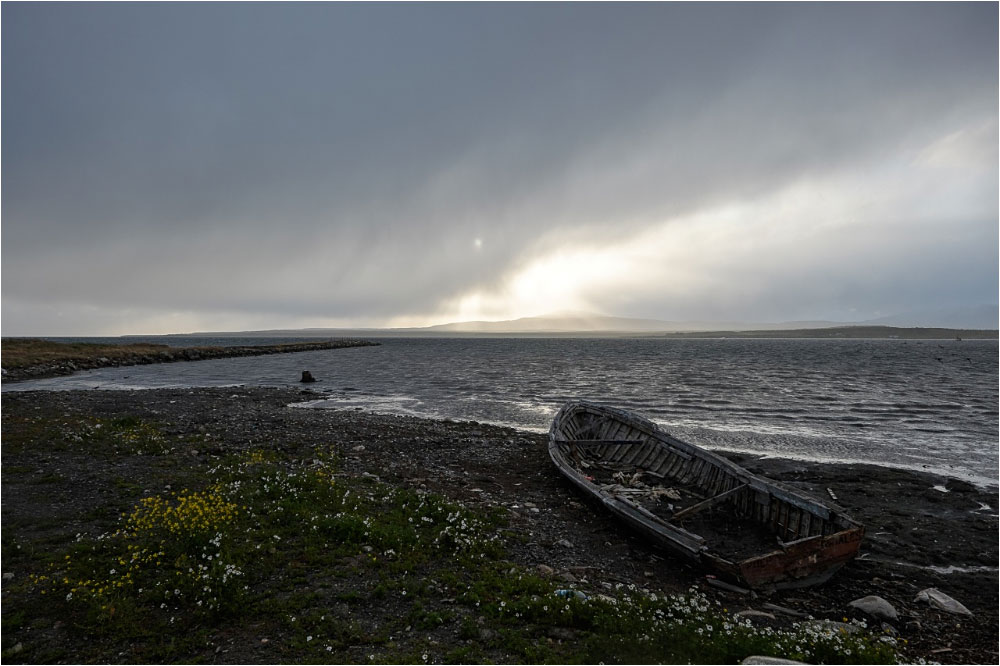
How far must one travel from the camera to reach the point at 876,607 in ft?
32.1

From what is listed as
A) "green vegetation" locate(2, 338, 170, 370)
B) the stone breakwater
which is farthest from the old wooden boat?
"green vegetation" locate(2, 338, 170, 370)

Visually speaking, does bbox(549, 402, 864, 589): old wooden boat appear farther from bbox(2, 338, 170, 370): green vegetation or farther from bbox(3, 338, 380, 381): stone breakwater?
bbox(2, 338, 170, 370): green vegetation

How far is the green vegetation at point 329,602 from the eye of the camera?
7.29 meters

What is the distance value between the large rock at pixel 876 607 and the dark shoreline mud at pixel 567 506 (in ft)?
0.54

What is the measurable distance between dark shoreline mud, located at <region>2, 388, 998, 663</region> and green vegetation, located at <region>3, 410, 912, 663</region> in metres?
0.56

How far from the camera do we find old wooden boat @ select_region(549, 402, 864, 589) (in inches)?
420

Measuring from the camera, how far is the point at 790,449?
23.9 meters

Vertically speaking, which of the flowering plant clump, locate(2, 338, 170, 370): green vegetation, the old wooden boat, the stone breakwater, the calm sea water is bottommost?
the calm sea water

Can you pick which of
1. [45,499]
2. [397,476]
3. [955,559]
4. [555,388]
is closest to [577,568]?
[397,476]

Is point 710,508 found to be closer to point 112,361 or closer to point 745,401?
point 745,401

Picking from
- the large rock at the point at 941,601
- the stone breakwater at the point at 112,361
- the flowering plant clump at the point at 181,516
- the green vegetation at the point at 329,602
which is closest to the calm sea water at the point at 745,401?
the stone breakwater at the point at 112,361

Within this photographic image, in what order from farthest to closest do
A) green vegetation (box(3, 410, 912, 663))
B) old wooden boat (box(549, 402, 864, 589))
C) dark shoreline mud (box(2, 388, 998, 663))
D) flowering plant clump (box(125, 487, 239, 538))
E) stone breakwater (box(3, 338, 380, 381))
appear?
stone breakwater (box(3, 338, 380, 381))
flowering plant clump (box(125, 487, 239, 538))
old wooden boat (box(549, 402, 864, 589))
dark shoreline mud (box(2, 388, 998, 663))
green vegetation (box(3, 410, 912, 663))

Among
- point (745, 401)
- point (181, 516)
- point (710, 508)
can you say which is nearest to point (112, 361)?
point (181, 516)

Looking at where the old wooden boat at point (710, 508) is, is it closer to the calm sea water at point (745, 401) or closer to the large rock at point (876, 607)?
the large rock at point (876, 607)
